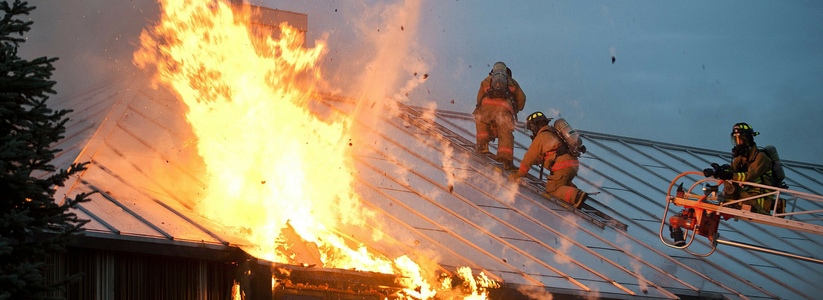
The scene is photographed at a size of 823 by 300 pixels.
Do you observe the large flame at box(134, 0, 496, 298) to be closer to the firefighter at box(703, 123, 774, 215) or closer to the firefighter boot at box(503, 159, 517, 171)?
the firefighter boot at box(503, 159, 517, 171)

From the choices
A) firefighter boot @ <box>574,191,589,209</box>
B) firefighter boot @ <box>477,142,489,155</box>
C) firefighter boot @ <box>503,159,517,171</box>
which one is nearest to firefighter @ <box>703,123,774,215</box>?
firefighter boot @ <box>574,191,589,209</box>

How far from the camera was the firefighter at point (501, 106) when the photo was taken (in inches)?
615

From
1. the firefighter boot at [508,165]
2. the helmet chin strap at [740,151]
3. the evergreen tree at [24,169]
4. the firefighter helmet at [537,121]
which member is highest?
the firefighter helmet at [537,121]

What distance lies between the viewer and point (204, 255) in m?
9.30

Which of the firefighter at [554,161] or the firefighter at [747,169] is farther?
the firefighter at [554,161]

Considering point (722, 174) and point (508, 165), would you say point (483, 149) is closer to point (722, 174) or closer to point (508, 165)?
point (508, 165)

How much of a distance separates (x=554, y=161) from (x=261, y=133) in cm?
513

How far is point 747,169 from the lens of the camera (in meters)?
13.4

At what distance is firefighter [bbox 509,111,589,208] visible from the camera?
14820mm

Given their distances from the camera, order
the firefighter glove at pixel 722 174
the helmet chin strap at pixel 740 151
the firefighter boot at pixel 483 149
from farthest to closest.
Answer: the firefighter boot at pixel 483 149 → the helmet chin strap at pixel 740 151 → the firefighter glove at pixel 722 174

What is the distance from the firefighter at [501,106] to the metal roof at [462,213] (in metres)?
0.41

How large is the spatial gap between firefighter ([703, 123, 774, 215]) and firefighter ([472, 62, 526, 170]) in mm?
3624

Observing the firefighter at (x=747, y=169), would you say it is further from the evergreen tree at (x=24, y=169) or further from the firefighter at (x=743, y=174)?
the evergreen tree at (x=24, y=169)

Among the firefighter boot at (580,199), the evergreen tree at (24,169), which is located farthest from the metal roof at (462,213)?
the evergreen tree at (24,169)
